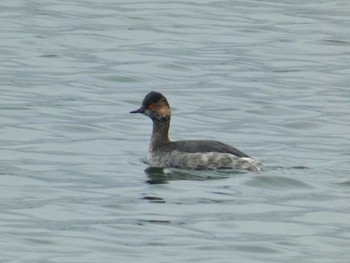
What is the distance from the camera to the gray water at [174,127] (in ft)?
50.9

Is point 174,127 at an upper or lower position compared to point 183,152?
lower

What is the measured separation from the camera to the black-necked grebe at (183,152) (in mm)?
18484

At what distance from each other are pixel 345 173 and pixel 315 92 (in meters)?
5.99

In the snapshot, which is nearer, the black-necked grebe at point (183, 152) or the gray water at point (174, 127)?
the gray water at point (174, 127)

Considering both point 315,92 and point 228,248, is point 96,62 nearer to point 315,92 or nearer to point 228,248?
point 315,92

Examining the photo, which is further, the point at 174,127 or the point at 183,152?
the point at 174,127

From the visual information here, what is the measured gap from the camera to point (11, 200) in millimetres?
16828

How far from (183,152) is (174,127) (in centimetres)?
315

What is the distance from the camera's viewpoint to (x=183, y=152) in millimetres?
18891

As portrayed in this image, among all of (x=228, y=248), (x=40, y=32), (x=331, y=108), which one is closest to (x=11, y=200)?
(x=228, y=248)

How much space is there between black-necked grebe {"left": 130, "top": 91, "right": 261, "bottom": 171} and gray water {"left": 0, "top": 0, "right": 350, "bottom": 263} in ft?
0.58

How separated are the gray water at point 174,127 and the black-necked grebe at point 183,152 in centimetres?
18

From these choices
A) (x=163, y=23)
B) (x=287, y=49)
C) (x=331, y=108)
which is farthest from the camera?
(x=163, y=23)

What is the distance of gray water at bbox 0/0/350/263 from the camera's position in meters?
15.5
